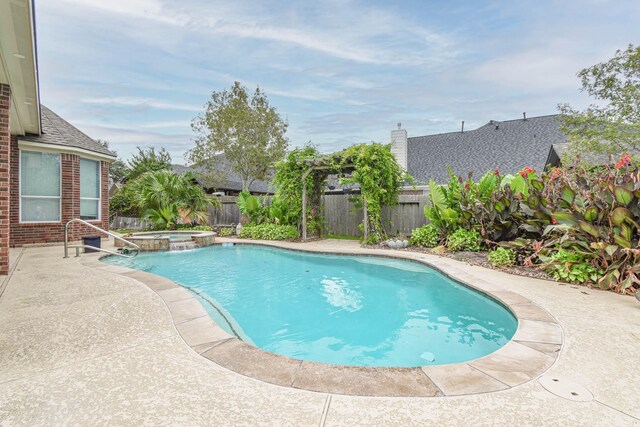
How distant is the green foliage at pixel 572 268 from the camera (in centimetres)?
479

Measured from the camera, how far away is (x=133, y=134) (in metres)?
26.2

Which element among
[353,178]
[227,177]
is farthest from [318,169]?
[227,177]

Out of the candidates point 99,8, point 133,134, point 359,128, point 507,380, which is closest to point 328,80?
point 99,8

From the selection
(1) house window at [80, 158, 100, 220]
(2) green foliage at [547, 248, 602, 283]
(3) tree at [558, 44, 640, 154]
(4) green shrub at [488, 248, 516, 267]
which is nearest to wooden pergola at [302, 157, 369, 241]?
(4) green shrub at [488, 248, 516, 267]

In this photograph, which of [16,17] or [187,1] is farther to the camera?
[187,1]

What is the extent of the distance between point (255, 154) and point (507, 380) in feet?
66.3

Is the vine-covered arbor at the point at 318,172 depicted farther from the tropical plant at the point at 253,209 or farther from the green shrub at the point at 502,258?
the green shrub at the point at 502,258

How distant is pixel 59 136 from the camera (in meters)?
9.38

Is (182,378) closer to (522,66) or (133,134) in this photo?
(522,66)

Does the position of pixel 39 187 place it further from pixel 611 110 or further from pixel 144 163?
pixel 611 110

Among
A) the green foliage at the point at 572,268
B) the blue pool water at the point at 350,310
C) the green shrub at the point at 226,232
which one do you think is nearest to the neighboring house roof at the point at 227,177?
the green shrub at the point at 226,232

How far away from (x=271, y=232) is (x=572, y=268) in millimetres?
8521

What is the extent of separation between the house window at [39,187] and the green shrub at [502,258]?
11.3m

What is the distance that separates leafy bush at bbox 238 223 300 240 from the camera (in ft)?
37.1
